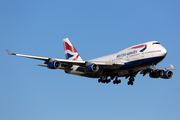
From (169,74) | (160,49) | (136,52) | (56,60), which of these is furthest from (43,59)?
(169,74)

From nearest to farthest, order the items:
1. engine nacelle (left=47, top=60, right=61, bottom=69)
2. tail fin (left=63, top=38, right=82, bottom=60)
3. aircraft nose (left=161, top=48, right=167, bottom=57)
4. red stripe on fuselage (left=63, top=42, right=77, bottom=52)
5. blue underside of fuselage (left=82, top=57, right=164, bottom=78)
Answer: aircraft nose (left=161, top=48, right=167, bottom=57) < blue underside of fuselage (left=82, top=57, right=164, bottom=78) < engine nacelle (left=47, top=60, right=61, bottom=69) < tail fin (left=63, top=38, right=82, bottom=60) < red stripe on fuselage (left=63, top=42, right=77, bottom=52)

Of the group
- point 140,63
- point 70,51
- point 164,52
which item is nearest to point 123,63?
point 140,63

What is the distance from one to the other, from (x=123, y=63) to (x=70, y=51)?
55.3 feet

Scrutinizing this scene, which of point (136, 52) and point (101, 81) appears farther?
point (101, 81)

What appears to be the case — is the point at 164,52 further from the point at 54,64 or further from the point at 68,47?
the point at 68,47

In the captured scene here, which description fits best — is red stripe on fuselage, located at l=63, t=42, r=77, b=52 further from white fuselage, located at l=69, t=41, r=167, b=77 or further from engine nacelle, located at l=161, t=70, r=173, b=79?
engine nacelle, located at l=161, t=70, r=173, b=79

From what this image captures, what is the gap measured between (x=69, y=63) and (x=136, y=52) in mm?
11096

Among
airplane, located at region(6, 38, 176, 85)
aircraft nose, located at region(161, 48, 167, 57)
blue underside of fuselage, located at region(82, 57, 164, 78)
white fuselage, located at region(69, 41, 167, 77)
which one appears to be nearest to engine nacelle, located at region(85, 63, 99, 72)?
airplane, located at region(6, 38, 176, 85)

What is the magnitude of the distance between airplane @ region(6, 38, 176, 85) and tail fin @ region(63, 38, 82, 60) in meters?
6.13

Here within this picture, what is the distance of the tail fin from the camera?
60.8 m

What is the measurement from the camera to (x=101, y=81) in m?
53.5

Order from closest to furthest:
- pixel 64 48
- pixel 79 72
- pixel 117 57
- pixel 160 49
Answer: pixel 160 49 → pixel 117 57 → pixel 79 72 → pixel 64 48

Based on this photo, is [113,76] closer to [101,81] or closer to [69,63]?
[101,81]

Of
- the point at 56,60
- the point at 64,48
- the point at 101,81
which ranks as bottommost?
the point at 101,81
